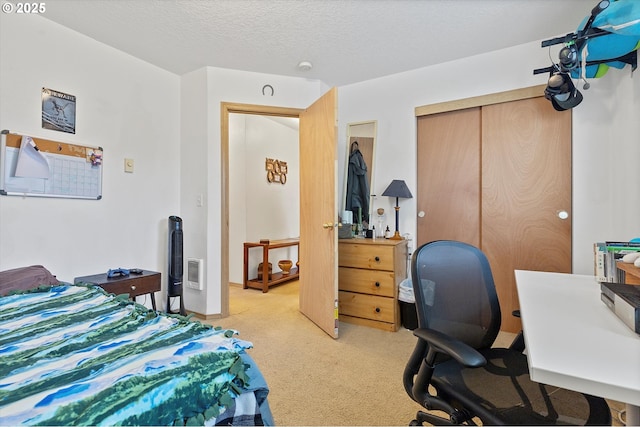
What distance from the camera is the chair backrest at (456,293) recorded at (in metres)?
1.18

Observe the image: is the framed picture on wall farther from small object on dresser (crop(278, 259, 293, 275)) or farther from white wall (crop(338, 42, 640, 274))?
small object on dresser (crop(278, 259, 293, 275))

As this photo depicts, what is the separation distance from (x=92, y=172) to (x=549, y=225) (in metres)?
3.86

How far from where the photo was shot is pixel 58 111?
7.36 feet

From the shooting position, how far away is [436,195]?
2.91 meters

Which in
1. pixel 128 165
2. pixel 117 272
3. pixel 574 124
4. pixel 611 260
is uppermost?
pixel 574 124

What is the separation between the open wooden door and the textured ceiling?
1.61 ft

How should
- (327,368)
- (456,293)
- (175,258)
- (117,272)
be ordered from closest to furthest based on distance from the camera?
Answer: (456,293) → (327,368) → (117,272) → (175,258)

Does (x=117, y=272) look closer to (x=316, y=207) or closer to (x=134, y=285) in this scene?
(x=134, y=285)

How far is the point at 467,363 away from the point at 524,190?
2.26 meters

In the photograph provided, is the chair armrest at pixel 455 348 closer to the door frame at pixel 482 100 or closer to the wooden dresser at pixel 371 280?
the wooden dresser at pixel 371 280

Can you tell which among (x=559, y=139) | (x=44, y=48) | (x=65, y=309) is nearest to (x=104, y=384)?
(x=65, y=309)

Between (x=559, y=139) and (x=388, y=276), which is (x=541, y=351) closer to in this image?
(x=388, y=276)

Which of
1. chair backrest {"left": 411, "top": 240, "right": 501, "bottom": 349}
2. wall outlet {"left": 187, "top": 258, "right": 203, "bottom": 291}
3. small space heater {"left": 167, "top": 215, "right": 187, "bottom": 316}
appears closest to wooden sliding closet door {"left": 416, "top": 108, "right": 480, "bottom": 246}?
chair backrest {"left": 411, "top": 240, "right": 501, "bottom": 349}

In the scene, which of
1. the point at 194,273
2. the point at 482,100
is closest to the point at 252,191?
the point at 194,273
